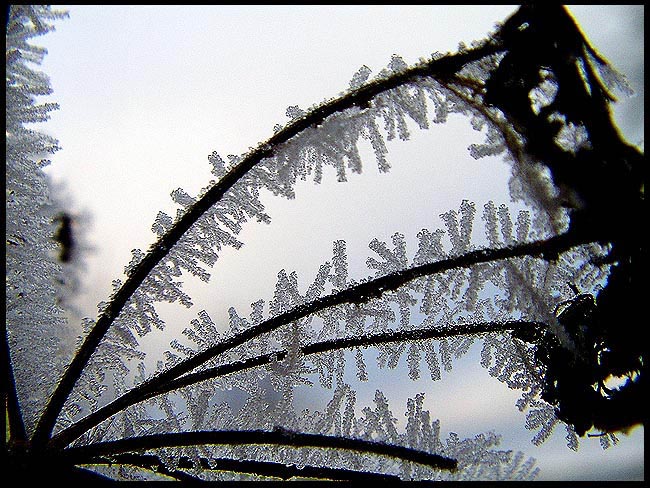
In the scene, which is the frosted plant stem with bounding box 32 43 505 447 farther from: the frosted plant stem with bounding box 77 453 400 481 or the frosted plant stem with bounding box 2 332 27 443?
the frosted plant stem with bounding box 77 453 400 481

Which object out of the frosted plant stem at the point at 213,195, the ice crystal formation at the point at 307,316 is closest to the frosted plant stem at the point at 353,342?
the ice crystal formation at the point at 307,316

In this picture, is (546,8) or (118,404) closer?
(546,8)

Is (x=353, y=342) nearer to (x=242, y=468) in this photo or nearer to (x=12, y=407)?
(x=242, y=468)

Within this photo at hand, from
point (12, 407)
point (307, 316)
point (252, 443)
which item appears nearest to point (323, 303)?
point (307, 316)

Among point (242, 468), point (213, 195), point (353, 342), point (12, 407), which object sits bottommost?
point (242, 468)

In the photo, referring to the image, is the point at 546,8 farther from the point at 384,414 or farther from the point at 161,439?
the point at 161,439

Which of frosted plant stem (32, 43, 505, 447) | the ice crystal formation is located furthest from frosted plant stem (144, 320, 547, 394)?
frosted plant stem (32, 43, 505, 447)

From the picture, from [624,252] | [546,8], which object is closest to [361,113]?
[546,8]
